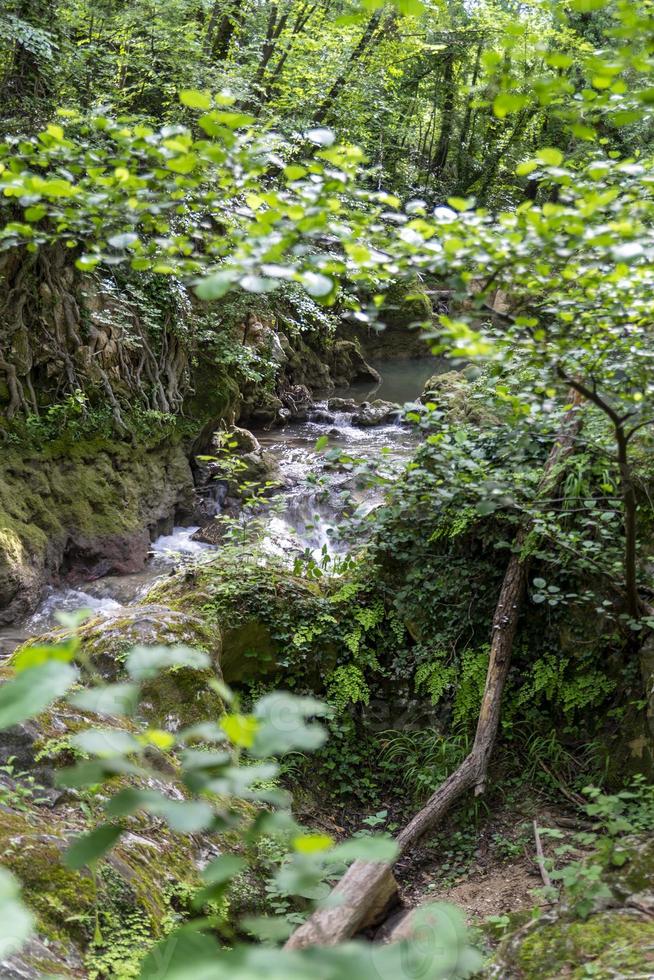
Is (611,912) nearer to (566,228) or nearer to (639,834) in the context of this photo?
(639,834)

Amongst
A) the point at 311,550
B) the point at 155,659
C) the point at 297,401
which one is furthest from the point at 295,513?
the point at 155,659

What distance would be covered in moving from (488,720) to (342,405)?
1242cm

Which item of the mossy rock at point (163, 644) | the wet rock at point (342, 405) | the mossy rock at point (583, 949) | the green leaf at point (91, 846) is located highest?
the green leaf at point (91, 846)

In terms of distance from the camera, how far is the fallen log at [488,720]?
323 cm

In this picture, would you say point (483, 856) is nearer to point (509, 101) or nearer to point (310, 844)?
point (509, 101)

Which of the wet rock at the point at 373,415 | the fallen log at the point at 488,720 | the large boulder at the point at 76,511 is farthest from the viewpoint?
the wet rock at the point at 373,415

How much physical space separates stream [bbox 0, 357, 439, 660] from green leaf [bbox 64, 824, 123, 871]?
294cm

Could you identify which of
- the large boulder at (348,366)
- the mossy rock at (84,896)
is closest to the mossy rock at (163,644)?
the mossy rock at (84,896)

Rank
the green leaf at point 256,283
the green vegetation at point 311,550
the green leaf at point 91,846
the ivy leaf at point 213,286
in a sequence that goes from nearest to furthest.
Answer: the green leaf at point 91,846 < the ivy leaf at point 213,286 < the green leaf at point 256,283 < the green vegetation at point 311,550

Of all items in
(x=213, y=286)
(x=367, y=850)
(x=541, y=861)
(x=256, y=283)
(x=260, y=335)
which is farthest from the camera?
(x=260, y=335)

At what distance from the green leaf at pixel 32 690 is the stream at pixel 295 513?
2964mm

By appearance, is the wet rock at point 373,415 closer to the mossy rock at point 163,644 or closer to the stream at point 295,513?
the stream at point 295,513

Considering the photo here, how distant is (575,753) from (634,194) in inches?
144

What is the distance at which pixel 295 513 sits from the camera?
10883mm
